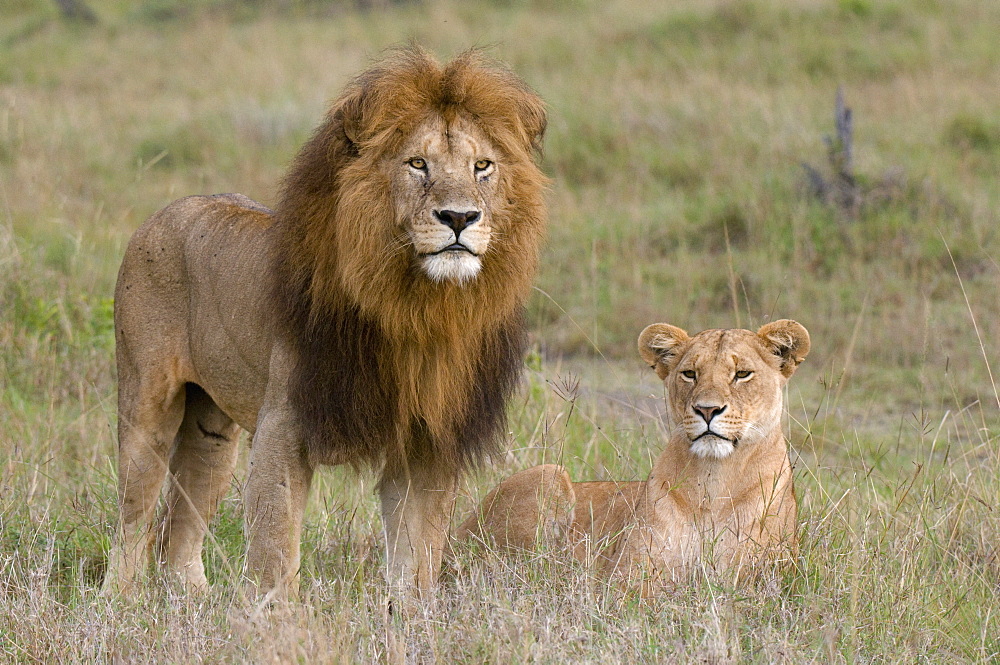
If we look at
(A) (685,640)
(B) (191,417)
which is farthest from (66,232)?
(A) (685,640)

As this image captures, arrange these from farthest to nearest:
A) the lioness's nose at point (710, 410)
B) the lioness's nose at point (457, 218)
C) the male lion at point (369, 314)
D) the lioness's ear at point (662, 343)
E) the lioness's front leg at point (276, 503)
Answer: the lioness's ear at point (662, 343)
the lioness's front leg at point (276, 503)
the lioness's nose at point (710, 410)
the male lion at point (369, 314)
the lioness's nose at point (457, 218)

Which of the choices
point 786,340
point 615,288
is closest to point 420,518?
point 786,340

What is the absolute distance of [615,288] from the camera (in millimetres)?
7500

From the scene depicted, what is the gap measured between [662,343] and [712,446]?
15.0 inches

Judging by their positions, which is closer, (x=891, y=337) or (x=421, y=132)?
(x=421, y=132)

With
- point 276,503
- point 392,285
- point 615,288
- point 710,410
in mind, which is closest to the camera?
point 392,285

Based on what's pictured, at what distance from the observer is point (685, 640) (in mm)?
3107

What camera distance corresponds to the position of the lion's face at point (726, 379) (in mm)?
3359

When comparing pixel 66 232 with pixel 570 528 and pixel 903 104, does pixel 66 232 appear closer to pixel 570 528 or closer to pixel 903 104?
pixel 570 528

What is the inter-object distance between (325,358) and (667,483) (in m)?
0.90

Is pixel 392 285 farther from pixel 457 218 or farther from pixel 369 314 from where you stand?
pixel 457 218

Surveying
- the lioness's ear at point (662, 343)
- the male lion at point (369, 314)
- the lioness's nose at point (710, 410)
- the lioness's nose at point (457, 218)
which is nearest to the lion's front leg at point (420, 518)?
the male lion at point (369, 314)

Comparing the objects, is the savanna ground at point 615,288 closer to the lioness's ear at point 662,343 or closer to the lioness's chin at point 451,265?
the lioness's ear at point 662,343

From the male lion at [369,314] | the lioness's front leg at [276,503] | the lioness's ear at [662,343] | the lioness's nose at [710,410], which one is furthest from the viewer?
the lioness's ear at [662,343]
